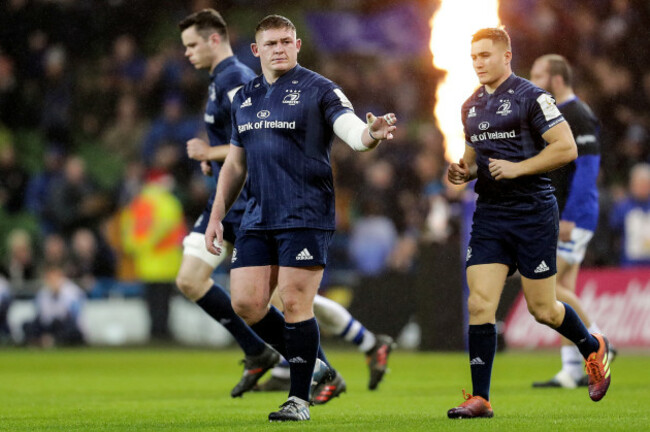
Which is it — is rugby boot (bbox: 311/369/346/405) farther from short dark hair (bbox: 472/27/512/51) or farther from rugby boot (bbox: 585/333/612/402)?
short dark hair (bbox: 472/27/512/51)

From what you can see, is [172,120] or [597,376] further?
[172,120]

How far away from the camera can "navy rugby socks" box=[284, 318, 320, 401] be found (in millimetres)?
6727

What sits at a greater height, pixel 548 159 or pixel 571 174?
pixel 548 159

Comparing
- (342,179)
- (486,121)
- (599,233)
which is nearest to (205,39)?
(486,121)

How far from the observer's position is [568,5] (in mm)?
22266

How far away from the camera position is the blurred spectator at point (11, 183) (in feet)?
63.9

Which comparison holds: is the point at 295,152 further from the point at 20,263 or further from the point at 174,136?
the point at 174,136

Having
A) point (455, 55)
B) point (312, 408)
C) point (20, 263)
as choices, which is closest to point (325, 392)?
point (312, 408)

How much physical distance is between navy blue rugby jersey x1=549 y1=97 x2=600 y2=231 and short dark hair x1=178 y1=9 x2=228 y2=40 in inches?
108

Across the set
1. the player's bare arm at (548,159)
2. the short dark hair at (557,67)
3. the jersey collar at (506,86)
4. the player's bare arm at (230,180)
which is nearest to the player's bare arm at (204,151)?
the player's bare arm at (230,180)

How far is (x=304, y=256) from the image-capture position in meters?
6.69

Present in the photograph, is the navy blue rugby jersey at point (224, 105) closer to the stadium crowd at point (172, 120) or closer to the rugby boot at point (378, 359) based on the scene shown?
the rugby boot at point (378, 359)

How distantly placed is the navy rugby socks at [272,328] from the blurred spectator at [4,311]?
10.3 m

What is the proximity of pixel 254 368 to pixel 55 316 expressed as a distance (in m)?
9.00
